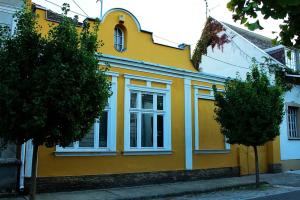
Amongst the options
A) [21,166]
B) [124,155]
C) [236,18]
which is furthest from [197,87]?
[236,18]

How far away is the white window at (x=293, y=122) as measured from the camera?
789 inches

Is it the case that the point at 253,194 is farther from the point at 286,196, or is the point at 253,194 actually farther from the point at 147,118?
the point at 147,118

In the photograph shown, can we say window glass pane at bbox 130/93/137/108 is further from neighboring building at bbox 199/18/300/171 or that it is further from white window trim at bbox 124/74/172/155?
neighboring building at bbox 199/18/300/171

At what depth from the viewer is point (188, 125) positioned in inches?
603

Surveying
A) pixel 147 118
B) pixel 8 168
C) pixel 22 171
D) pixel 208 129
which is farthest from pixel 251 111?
pixel 8 168

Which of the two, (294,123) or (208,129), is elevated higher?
(294,123)

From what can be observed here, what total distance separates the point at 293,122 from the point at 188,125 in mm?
8097

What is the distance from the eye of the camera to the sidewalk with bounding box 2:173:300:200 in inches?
426

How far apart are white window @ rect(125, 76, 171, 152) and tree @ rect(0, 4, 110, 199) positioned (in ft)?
17.6

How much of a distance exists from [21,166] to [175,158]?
6.11m

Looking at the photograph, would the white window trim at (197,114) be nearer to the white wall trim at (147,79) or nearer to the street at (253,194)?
the white wall trim at (147,79)

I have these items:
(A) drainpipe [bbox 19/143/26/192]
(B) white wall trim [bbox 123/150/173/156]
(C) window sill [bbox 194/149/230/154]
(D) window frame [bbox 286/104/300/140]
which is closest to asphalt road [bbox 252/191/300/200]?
(C) window sill [bbox 194/149/230/154]

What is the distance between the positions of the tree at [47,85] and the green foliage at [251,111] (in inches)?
258

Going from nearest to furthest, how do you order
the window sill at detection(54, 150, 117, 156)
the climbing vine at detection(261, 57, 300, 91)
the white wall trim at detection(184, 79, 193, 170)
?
the window sill at detection(54, 150, 117, 156) < the white wall trim at detection(184, 79, 193, 170) < the climbing vine at detection(261, 57, 300, 91)
